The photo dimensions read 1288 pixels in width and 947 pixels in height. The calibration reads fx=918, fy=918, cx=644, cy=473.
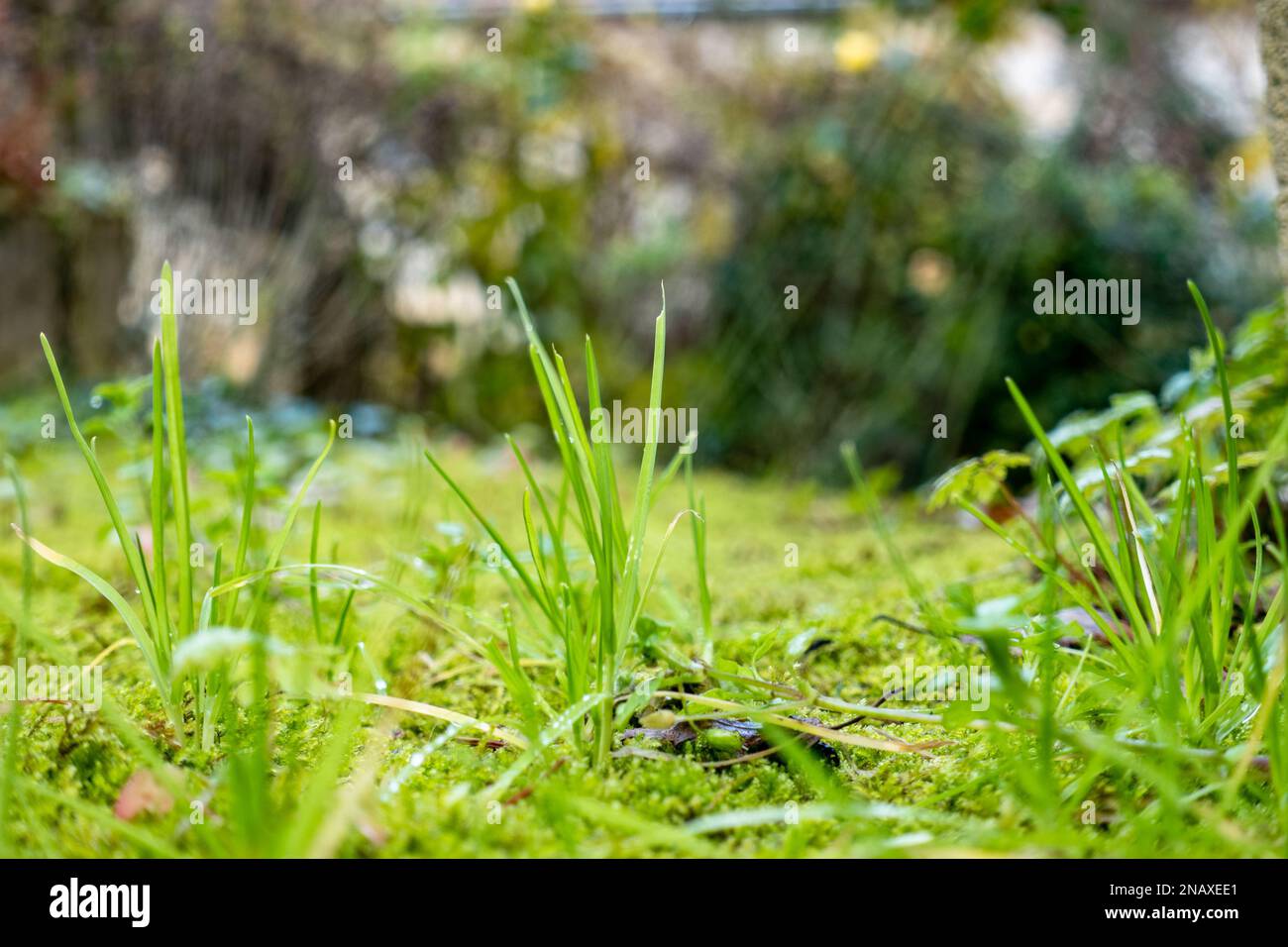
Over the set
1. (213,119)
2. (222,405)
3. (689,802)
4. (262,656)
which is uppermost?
(213,119)

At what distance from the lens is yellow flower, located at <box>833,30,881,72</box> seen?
4246 millimetres

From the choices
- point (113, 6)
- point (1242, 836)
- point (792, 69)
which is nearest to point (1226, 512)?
point (1242, 836)

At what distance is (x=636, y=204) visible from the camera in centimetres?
520

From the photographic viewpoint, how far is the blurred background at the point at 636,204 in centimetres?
397

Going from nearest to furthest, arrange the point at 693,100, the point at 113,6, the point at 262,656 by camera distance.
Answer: the point at 262,656
the point at 113,6
the point at 693,100

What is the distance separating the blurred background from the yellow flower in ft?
0.07

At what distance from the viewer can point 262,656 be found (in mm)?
633

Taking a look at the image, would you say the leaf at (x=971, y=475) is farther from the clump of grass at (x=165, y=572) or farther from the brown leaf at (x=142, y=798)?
the brown leaf at (x=142, y=798)

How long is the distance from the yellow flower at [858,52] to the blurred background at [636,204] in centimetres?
2

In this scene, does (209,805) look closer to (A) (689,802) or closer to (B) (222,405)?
(A) (689,802)

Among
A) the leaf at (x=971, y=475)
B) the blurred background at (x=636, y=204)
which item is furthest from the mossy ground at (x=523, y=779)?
the blurred background at (x=636, y=204)

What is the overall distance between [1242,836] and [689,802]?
42 centimetres

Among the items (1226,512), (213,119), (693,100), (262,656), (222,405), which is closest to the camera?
(262,656)

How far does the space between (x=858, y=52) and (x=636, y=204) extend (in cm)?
147
